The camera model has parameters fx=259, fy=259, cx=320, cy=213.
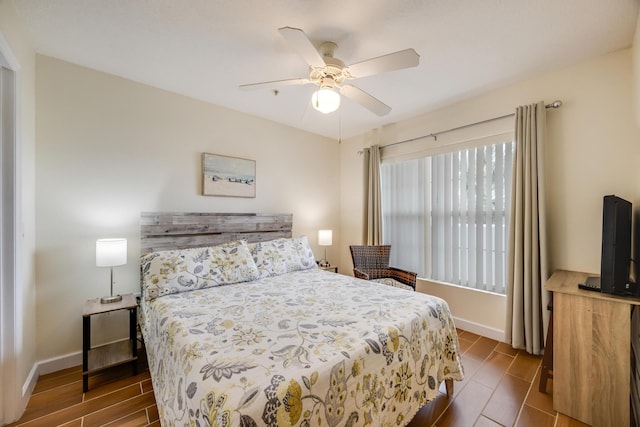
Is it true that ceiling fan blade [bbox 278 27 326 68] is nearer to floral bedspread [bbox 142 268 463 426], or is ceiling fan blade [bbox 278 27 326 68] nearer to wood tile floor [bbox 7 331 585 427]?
floral bedspread [bbox 142 268 463 426]

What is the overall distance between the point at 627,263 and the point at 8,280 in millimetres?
3757

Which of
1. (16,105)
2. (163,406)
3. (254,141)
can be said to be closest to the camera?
(163,406)

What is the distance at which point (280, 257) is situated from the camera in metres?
2.81

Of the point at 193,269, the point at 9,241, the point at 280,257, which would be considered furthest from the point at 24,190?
the point at 280,257

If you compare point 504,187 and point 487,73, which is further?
point 504,187

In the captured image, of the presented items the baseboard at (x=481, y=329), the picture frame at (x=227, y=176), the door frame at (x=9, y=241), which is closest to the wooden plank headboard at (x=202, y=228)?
the picture frame at (x=227, y=176)

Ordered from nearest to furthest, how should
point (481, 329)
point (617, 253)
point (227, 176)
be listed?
1. point (617, 253)
2. point (481, 329)
3. point (227, 176)

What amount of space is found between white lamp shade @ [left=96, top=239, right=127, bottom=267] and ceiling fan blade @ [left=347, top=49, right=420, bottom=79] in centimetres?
222

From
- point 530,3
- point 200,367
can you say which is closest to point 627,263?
point 530,3

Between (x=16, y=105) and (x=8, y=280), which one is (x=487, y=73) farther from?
(x=8, y=280)

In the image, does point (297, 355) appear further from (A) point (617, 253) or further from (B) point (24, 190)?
(B) point (24, 190)

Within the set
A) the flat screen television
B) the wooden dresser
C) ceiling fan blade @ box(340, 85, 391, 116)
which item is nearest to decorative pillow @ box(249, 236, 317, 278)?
ceiling fan blade @ box(340, 85, 391, 116)

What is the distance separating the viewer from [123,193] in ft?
7.91

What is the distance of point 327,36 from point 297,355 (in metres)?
1.99
